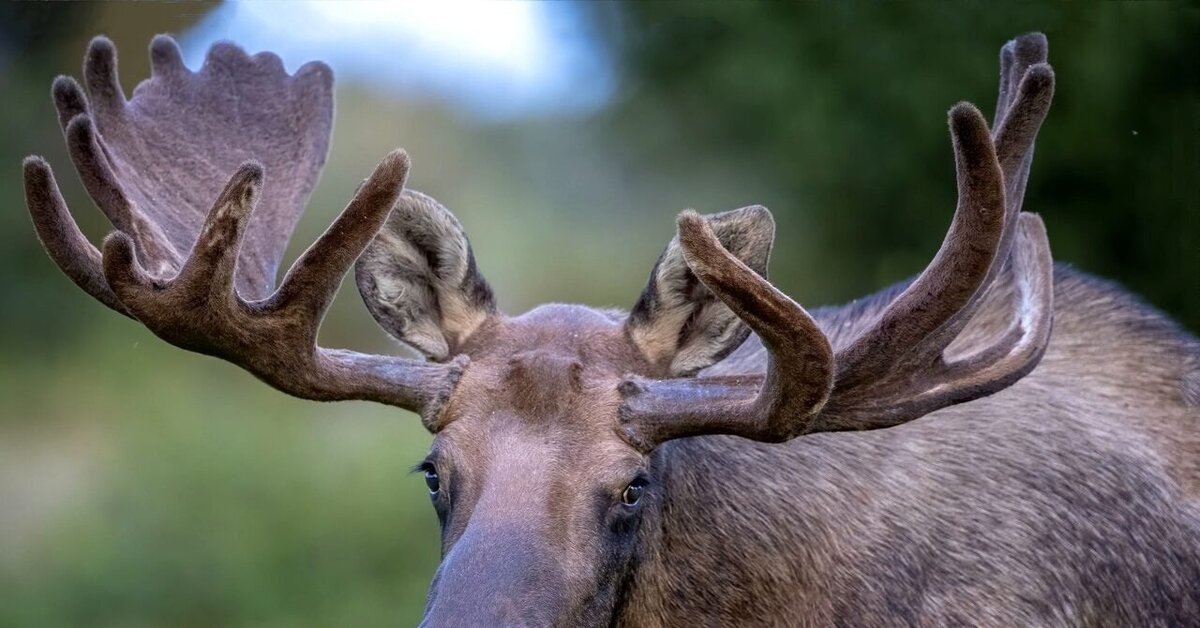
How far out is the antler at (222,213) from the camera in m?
3.81

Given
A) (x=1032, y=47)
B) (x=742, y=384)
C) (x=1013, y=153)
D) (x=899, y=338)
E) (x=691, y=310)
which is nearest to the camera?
(x=899, y=338)

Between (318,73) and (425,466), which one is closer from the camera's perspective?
(425,466)

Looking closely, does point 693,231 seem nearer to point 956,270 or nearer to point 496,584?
point 956,270

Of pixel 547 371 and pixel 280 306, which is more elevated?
pixel 280 306

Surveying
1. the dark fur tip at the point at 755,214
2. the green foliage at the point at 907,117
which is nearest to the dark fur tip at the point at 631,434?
the dark fur tip at the point at 755,214

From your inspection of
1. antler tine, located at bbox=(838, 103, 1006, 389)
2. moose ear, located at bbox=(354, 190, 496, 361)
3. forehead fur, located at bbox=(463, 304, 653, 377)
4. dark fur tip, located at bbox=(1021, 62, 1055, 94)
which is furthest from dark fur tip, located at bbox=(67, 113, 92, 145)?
dark fur tip, located at bbox=(1021, 62, 1055, 94)

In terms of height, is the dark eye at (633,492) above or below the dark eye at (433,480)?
below

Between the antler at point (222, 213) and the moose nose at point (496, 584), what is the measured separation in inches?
24.9

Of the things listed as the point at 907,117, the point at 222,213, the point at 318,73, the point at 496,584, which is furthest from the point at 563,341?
the point at 907,117

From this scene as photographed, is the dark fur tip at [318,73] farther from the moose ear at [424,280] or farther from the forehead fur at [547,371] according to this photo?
the forehead fur at [547,371]

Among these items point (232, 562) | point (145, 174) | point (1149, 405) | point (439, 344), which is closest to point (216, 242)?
point (439, 344)

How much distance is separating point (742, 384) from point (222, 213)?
1.46m

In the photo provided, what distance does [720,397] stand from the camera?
13.1 feet

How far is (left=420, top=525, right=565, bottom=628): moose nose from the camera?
3.46 metres
